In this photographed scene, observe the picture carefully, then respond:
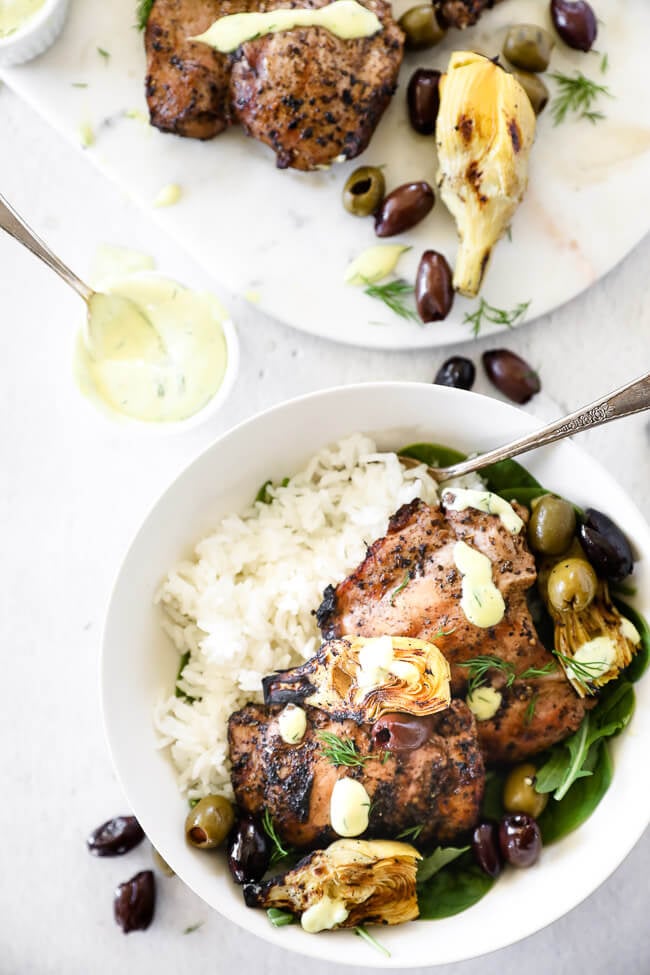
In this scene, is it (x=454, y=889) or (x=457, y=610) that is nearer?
(x=457, y=610)

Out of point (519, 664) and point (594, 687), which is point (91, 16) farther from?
point (594, 687)

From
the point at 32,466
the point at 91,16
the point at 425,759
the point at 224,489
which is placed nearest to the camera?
the point at 425,759

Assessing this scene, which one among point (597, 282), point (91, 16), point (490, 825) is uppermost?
point (91, 16)

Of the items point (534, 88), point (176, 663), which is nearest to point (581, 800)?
point (176, 663)

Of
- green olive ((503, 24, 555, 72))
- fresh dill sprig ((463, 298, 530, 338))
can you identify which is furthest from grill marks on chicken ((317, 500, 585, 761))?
green olive ((503, 24, 555, 72))

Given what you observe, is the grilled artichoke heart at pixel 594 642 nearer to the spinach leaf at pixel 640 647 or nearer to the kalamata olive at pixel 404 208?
the spinach leaf at pixel 640 647

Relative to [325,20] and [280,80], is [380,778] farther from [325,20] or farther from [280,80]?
[325,20]

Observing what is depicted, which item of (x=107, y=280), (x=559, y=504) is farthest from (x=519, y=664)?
(x=107, y=280)
